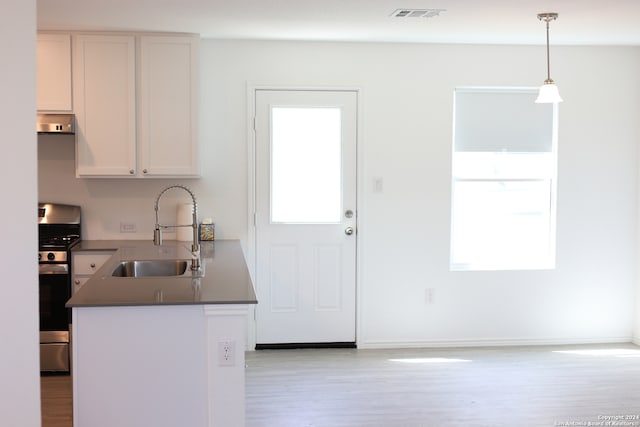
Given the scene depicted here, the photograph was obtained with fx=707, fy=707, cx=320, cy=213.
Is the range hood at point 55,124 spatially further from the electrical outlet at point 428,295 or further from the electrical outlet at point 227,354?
the electrical outlet at point 428,295

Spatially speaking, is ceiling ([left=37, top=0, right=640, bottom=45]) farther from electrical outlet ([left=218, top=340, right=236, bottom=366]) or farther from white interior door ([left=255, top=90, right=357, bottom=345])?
electrical outlet ([left=218, top=340, right=236, bottom=366])

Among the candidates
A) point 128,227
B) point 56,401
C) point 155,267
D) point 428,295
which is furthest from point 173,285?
point 428,295

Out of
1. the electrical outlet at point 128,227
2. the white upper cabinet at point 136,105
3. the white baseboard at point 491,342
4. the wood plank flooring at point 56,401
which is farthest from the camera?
the white baseboard at point 491,342

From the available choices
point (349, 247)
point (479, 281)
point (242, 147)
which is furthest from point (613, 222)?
point (242, 147)

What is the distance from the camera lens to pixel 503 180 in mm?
5734

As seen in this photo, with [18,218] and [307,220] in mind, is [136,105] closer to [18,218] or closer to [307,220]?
[307,220]

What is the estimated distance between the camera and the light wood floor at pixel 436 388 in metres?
4.05

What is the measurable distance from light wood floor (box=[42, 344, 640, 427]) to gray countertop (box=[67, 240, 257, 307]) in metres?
0.88

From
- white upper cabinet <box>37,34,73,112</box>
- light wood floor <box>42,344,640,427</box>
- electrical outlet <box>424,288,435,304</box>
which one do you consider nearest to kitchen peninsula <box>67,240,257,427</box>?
light wood floor <box>42,344,640,427</box>

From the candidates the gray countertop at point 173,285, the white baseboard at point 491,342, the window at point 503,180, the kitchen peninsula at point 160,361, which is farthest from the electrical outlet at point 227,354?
the window at point 503,180

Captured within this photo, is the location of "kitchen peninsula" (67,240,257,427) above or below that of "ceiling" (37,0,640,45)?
below

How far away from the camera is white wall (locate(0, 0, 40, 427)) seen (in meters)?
1.67

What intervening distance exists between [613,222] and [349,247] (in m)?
A: 2.20

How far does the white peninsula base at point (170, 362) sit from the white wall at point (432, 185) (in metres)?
2.47
